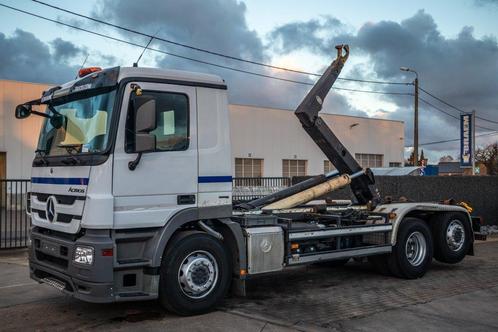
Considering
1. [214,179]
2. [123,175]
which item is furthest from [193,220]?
Answer: [123,175]

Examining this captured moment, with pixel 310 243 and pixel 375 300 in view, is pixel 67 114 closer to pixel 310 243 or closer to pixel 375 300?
pixel 310 243

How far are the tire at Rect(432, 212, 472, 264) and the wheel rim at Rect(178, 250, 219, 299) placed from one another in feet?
16.7

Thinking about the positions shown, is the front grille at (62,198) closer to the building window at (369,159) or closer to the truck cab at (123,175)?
the truck cab at (123,175)

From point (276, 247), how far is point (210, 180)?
1.38m

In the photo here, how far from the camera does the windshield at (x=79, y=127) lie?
20.7 ft

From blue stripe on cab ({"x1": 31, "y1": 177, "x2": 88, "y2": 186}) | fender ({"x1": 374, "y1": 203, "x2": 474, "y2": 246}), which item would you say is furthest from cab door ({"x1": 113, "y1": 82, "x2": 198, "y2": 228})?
fender ({"x1": 374, "y1": 203, "x2": 474, "y2": 246})

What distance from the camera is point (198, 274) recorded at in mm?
6711

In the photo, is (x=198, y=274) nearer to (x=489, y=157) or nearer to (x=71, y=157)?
(x=71, y=157)

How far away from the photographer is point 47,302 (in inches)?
304

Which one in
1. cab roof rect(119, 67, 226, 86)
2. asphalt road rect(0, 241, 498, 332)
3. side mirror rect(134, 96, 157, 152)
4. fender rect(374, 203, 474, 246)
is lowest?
asphalt road rect(0, 241, 498, 332)

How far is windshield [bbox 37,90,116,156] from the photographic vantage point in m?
6.30

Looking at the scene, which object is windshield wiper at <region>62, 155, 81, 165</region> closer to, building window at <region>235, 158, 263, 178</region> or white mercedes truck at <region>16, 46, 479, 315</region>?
white mercedes truck at <region>16, 46, 479, 315</region>

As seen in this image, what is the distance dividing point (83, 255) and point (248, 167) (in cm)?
2942

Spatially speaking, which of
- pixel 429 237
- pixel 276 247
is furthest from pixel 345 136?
pixel 276 247
